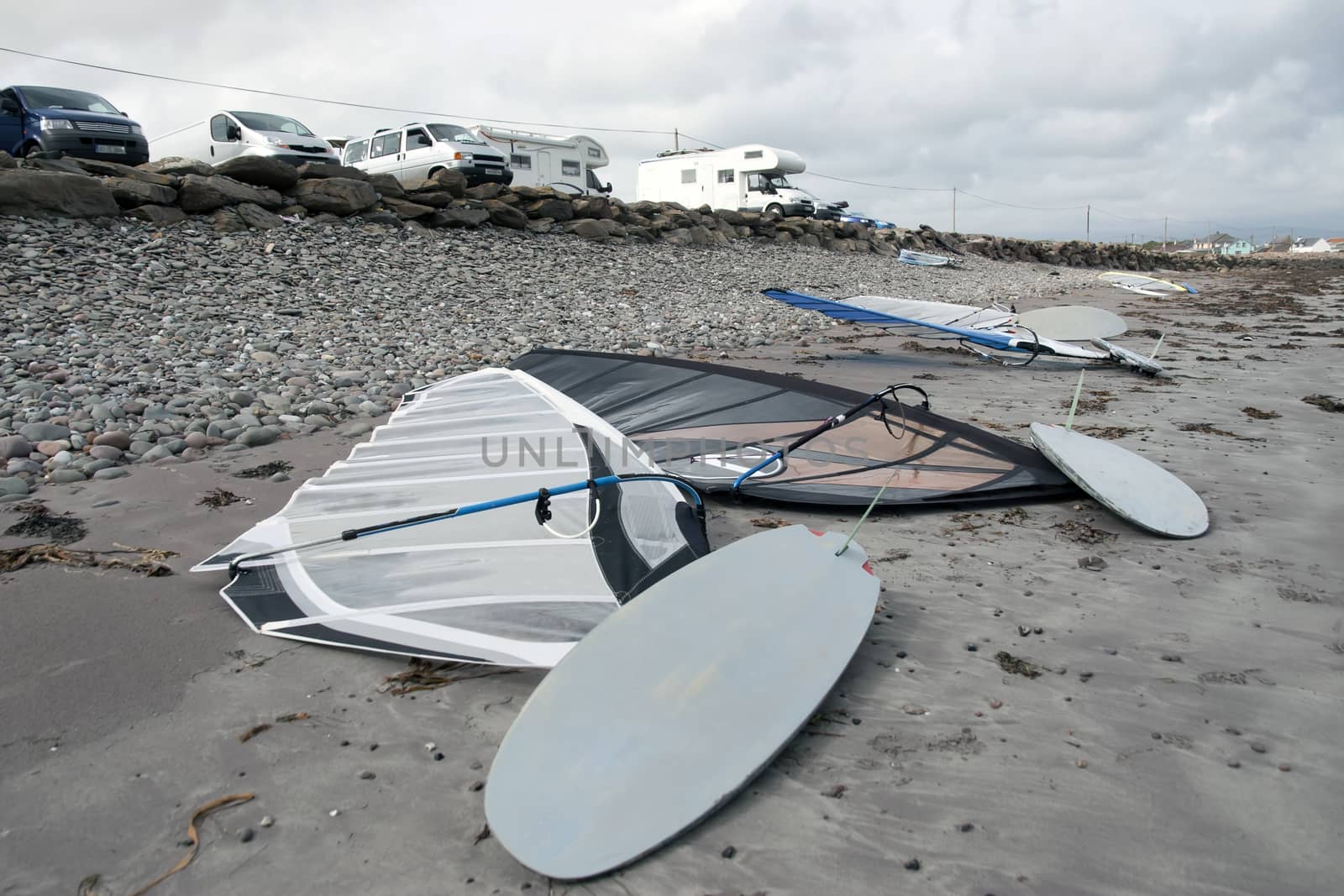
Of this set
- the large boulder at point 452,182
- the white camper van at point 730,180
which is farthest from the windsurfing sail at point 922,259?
the large boulder at point 452,182

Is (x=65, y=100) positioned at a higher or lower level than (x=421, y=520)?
higher

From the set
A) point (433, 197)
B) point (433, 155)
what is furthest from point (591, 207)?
point (433, 155)

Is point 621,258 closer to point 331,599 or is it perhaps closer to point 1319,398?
point 1319,398

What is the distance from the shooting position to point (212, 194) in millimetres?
9008

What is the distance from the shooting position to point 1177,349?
879cm

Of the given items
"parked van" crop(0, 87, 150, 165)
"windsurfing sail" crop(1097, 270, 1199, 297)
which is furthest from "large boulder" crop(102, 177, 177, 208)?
"windsurfing sail" crop(1097, 270, 1199, 297)

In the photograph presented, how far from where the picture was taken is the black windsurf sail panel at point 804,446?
11.6 feet

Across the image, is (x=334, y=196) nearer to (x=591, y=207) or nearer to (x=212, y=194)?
(x=212, y=194)

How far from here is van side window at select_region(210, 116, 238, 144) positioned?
12078mm

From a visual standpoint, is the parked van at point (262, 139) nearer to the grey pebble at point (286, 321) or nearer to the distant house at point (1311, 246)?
the grey pebble at point (286, 321)

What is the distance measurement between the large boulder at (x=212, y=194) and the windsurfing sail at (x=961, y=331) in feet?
20.3

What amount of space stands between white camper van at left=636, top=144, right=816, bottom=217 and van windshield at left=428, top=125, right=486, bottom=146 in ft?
27.4

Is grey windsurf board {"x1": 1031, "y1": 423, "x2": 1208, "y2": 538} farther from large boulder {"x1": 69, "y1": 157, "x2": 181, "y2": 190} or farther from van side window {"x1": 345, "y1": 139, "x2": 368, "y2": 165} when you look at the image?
van side window {"x1": 345, "y1": 139, "x2": 368, "y2": 165}

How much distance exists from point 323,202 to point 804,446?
27.7ft
